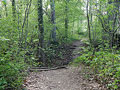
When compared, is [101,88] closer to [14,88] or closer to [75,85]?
[75,85]

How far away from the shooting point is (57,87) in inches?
193

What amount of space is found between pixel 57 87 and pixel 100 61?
8.15 feet

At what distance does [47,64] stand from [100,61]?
15.9 ft

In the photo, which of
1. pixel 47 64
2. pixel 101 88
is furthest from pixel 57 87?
pixel 47 64

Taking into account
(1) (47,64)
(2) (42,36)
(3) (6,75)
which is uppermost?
(2) (42,36)

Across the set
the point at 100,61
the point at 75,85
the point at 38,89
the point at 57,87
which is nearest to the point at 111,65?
the point at 100,61

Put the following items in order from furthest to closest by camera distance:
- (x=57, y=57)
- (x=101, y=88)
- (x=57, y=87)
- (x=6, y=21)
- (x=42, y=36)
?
(x=57, y=57), (x=42, y=36), (x=6, y=21), (x=57, y=87), (x=101, y=88)

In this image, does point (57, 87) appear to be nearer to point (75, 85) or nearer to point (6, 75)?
point (75, 85)

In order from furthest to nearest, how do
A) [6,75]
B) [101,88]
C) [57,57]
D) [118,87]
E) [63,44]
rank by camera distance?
1. [63,44]
2. [57,57]
3. [101,88]
4. [118,87]
5. [6,75]

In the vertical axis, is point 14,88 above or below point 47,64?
above

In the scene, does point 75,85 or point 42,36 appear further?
point 42,36

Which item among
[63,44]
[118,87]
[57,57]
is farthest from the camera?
[63,44]

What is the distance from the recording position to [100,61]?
5.75 meters

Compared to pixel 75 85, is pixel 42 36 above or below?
above
